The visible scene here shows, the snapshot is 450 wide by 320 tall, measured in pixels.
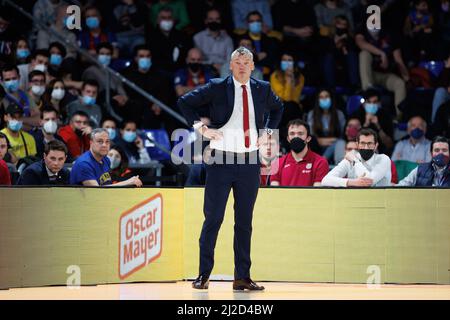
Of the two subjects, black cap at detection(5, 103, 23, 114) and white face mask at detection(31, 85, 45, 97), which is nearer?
black cap at detection(5, 103, 23, 114)

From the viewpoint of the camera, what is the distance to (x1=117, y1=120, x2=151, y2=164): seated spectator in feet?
49.2

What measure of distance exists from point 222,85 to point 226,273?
232 centimetres

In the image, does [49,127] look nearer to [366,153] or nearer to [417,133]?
[366,153]

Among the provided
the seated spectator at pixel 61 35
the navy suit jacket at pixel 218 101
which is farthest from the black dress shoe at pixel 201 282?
the seated spectator at pixel 61 35

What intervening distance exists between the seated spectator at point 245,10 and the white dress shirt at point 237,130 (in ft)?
27.1

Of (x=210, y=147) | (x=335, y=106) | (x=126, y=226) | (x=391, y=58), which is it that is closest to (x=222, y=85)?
(x=210, y=147)

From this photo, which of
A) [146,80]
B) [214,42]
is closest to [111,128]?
[146,80]

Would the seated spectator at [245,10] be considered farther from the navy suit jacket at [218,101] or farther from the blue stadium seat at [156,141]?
the navy suit jacket at [218,101]

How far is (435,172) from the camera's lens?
472 inches

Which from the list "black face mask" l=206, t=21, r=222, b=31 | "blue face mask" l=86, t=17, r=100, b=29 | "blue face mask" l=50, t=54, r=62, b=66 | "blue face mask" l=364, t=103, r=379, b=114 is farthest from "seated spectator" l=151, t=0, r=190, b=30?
"blue face mask" l=364, t=103, r=379, b=114

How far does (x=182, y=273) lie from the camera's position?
1123 cm

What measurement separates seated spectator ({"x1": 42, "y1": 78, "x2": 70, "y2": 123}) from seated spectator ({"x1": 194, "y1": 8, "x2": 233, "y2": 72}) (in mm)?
2593

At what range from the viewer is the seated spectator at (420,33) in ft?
57.2

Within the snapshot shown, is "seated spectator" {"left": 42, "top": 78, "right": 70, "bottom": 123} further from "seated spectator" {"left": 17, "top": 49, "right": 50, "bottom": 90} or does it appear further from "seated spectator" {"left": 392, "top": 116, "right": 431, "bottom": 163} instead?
"seated spectator" {"left": 392, "top": 116, "right": 431, "bottom": 163}
